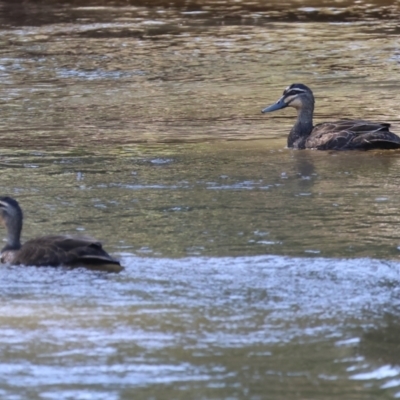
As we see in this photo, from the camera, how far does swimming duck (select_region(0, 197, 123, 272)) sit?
779cm

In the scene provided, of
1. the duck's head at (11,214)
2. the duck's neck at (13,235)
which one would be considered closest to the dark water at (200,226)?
the duck's neck at (13,235)

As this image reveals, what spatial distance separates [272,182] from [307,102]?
2.82 meters

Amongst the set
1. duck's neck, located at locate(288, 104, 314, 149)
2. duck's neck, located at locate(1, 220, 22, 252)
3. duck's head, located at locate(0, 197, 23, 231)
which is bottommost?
duck's neck, located at locate(288, 104, 314, 149)

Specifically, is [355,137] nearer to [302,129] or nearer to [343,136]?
[343,136]

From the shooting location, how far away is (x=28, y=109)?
15.0 m

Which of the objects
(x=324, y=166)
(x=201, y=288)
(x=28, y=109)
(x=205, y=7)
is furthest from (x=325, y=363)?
(x=205, y=7)

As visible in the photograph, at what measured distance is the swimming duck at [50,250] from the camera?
7.79 m

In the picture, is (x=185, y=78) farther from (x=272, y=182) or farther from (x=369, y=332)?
(x=369, y=332)

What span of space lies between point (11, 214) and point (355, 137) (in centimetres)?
502

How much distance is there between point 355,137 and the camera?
12.3m

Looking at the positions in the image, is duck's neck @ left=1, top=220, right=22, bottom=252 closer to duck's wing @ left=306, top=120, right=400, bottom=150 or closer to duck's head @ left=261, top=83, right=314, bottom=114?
duck's wing @ left=306, top=120, right=400, bottom=150

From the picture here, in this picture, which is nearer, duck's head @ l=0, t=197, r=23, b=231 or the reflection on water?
the reflection on water

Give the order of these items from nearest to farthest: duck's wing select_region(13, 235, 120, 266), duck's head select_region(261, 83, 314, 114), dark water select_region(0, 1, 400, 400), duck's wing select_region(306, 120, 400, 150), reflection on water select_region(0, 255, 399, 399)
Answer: reflection on water select_region(0, 255, 399, 399) < dark water select_region(0, 1, 400, 400) < duck's wing select_region(13, 235, 120, 266) < duck's wing select_region(306, 120, 400, 150) < duck's head select_region(261, 83, 314, 114)

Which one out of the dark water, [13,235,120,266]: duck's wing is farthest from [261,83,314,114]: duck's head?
[13,235,120,266]: duck's wing
